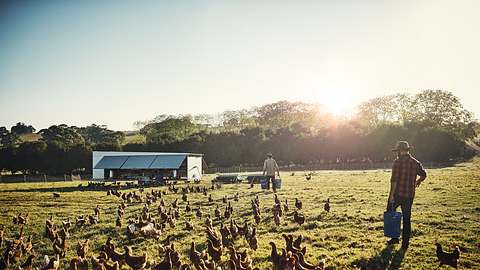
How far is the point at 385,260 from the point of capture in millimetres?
7242

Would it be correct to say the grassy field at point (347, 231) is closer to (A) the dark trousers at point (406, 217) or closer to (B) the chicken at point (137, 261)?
(A) the dark trousers at point (406, 217)

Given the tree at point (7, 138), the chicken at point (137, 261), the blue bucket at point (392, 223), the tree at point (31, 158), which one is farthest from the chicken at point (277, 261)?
the tree at point (7, 138)

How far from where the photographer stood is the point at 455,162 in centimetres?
5144

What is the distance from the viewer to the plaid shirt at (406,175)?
7.91 metres

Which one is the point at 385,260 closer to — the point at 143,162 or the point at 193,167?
the point at 193,167

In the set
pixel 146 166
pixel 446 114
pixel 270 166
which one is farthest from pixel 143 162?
pixel 446 114

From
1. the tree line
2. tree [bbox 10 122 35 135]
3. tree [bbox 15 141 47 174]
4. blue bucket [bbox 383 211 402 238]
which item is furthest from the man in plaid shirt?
tree [bbox 10 122 35 135]

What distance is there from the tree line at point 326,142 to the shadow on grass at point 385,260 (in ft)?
171

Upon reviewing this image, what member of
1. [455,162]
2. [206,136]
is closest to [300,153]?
[206,136]

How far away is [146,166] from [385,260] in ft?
131

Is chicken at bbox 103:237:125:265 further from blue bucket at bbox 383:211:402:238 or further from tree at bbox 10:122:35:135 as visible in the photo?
tree at bbox 10:122:35:135

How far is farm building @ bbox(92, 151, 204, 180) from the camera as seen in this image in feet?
141

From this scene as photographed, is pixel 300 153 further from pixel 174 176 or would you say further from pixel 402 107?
pixel 174 176

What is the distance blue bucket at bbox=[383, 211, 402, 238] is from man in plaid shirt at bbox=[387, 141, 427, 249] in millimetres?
185
